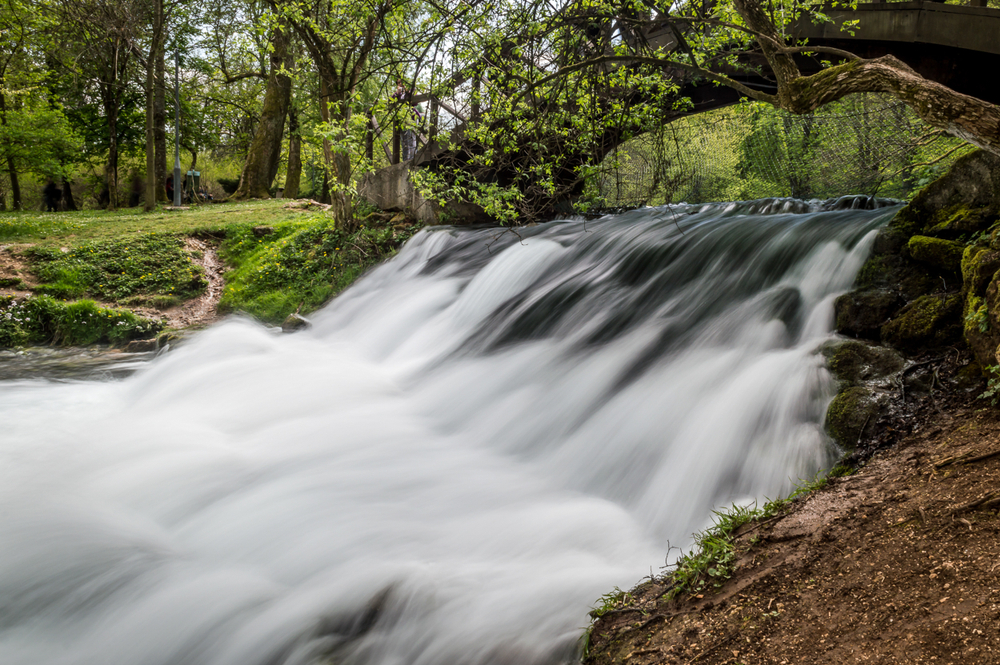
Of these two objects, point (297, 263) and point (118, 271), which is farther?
point (297, 263)

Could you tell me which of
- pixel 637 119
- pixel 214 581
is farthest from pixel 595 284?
pixel 214 581

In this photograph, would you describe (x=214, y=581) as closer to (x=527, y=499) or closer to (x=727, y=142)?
(x=527, y=499)

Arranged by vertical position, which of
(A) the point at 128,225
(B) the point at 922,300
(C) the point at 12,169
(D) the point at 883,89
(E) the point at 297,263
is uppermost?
(C) the point at 12,169

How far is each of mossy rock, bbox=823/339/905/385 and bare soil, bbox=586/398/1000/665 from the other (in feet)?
2.10

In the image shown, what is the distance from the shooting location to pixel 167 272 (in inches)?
412

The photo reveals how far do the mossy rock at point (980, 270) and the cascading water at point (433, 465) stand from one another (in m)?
0.93

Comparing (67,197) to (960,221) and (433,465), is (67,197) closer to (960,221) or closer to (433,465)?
(433,465)

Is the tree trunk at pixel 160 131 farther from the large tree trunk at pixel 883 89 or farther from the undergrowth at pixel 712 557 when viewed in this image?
the undergrowth at pixel 712 557

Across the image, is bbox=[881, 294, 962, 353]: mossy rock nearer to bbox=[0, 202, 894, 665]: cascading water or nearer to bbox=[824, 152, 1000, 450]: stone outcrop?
bbox=[824, 152, 1000, 450]: stone outcrop

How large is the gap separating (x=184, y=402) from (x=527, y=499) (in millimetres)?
3848

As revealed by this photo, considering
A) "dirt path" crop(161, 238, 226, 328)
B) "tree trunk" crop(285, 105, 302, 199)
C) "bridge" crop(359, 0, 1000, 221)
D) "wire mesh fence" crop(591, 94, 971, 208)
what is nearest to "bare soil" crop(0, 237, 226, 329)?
"dirt path" crop(161, 238, 226, 328)

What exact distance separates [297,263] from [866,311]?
9.24 meters

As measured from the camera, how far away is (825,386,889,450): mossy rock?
323 centimetres

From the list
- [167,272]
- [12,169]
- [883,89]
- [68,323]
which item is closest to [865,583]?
[883,89]
